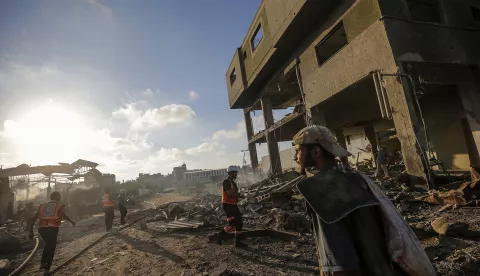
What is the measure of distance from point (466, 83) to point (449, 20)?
91.9 inches

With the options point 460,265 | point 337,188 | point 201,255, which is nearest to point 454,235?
point 460,265

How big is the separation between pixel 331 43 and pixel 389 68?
4607 mm

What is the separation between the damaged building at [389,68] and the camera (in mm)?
6871

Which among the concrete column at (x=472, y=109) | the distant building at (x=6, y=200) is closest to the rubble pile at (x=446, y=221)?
the concrete column at (x=472, y=109)

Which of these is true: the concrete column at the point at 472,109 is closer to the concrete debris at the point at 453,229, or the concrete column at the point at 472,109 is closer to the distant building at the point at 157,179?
the concrete debris at the point at 453,229

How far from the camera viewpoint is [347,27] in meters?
8.38

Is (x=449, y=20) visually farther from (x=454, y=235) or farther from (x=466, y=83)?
(x=454, y=235)

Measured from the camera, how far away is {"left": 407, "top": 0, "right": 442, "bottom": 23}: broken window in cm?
848

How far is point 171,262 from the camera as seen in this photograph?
5.18 metres

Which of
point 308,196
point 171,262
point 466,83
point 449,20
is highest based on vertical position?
point 449,20

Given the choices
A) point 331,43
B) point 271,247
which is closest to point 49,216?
point 271,247

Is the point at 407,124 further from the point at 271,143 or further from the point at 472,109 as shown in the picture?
the point at 271,143

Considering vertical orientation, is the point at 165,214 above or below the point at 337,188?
below

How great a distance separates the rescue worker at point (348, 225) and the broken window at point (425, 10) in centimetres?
1028
